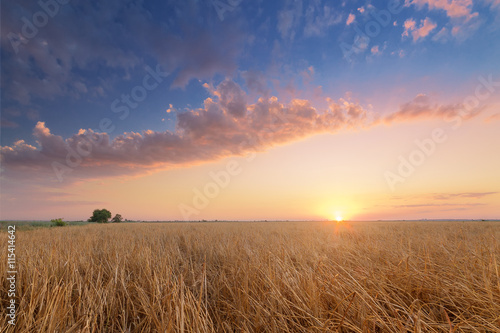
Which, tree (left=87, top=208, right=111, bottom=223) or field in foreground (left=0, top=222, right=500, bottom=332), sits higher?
field in foreground (left=0, top=222, right=500, bottom=332)

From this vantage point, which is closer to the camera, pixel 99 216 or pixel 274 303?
pixel 274 303

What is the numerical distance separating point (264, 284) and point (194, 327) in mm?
1140

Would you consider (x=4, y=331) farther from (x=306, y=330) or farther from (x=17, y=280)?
(x=306, y=330)

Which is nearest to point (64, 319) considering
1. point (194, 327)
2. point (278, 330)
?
point (194, 327)

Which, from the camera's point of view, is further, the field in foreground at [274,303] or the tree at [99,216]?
the tree at [99,216]

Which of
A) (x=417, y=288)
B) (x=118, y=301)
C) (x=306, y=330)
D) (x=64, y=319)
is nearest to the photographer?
(x=306, y=330)

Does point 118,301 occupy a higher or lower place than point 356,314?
lower

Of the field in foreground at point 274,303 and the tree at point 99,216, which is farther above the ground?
the field in foreground at point 274,303

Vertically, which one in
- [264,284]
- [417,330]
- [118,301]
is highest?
[417,330]

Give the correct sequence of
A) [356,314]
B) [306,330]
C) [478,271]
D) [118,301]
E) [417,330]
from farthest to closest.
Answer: [478,271] → [118,301] → [356,314] → [306,330] → [417,330]

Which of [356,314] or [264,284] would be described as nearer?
[356,314]

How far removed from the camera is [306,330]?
195 cm

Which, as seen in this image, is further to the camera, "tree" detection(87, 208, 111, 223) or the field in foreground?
"tree" detection(87, 208, 111, 223)

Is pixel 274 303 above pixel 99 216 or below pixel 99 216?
above
